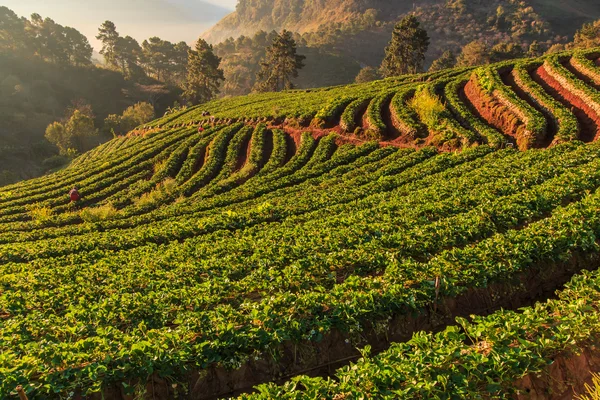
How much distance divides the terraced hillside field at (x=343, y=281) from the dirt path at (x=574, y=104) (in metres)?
0.18

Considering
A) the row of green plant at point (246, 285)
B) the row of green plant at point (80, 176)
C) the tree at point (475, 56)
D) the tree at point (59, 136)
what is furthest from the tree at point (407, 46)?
the tree at point (59, 136)

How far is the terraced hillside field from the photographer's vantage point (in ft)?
19.9

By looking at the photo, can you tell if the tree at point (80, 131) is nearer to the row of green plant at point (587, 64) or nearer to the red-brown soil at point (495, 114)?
the red-brown soil at point (495, 114)

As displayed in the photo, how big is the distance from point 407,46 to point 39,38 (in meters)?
115

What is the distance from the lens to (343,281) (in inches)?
388

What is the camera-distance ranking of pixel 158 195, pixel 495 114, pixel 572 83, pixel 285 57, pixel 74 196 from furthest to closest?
pixel 285 57, pixel 74 196, pixel 572 83, pixel 495 114, pixel 158 195

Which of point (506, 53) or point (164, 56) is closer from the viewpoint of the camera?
point (506, 53)

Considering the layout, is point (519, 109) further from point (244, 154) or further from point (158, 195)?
point (158, 195)

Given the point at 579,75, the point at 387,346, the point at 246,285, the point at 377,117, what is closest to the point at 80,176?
the point at 377,117

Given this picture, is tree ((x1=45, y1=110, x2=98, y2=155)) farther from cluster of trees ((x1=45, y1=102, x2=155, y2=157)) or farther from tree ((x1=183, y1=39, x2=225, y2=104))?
tree ((x1=183, y1=39, x2=225, y2=104))

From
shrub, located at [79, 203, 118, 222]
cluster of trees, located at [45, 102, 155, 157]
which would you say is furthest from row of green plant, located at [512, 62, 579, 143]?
cluster of trees, located at [45, 102, 155, 157]

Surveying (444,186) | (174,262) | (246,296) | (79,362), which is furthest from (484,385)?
(444,186)

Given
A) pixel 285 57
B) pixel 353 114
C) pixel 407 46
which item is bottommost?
pixel 353 114

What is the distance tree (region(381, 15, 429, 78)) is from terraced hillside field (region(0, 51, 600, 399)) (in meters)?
43.6
